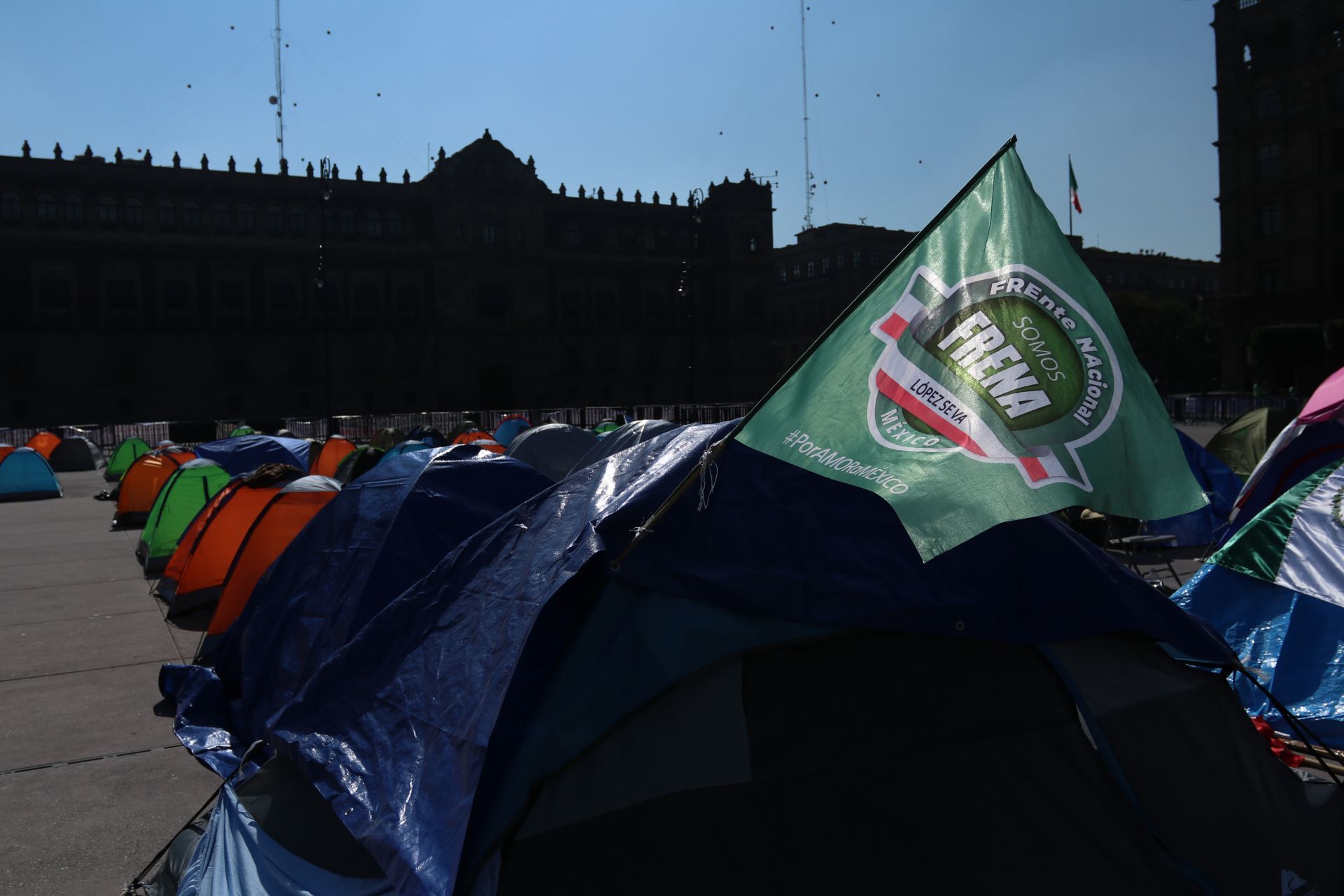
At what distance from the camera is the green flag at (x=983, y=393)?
282 cm

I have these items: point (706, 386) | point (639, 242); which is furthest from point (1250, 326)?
point (639, 242)

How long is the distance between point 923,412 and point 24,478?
948 inches

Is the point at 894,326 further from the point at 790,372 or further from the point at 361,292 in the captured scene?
the point at 361,292

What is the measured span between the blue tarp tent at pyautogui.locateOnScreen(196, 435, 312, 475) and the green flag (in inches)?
609

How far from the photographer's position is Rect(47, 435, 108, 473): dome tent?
30141 millimetres

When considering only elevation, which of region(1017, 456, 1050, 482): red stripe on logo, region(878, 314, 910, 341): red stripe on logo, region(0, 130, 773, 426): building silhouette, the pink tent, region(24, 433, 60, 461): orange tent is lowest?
region(24, 433, 60, 461): orange tent

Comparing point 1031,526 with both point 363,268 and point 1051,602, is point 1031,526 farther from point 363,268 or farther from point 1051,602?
point 363,268

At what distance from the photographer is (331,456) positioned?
68.1 feet

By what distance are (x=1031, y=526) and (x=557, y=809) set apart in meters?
1.91

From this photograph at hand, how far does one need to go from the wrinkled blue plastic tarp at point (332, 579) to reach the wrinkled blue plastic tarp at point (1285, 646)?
4405 millimetres

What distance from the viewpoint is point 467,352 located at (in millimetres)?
57562

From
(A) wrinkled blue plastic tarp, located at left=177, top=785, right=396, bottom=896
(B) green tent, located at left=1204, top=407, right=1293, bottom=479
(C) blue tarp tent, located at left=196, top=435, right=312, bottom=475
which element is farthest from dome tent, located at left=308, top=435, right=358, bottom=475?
(A) wrinkled blue plastic tarp, located at left=177, top=785, right=396, bottom=896

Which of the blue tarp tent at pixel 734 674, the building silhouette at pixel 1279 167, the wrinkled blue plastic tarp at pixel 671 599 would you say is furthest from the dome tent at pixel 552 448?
the building silhouette at pixel 1279 167

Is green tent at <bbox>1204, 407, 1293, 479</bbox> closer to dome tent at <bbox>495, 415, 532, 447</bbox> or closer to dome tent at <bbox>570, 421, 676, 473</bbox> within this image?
dome tent at <bbox>570, 421, 676, 473</bbox>
